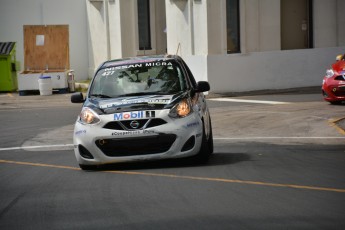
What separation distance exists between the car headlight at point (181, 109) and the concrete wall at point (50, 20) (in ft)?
79.5

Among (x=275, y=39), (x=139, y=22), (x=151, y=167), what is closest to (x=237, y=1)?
(x=275, y=39)

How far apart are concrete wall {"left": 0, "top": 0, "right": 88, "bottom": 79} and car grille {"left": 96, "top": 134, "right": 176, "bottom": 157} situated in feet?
79.6

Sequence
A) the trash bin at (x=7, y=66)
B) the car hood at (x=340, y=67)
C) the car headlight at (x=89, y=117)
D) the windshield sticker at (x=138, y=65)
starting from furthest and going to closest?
the trash bin at (x=7, y=66)
the car hood at (x=340, y=67)
the windshield sticker at (x=138, y=65)
the car headlight at (x=89, y=117)

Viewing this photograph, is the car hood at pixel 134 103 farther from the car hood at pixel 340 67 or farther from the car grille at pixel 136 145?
the car hood at pixel 340 67

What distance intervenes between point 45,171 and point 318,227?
5832 millimetres

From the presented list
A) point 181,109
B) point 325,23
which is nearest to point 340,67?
point 325,23

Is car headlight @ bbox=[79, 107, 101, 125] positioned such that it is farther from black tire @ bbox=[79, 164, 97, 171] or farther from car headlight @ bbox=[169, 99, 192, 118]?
car headlight @ bbox=[169, 99, 192, 118]

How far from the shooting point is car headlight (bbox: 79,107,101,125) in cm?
1170

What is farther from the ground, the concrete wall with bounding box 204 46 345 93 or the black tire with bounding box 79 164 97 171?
the concrete wall with bounding box 204 46 345 93

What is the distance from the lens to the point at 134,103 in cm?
1177

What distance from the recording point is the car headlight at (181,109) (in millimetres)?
11570

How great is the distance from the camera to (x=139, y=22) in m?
33.9

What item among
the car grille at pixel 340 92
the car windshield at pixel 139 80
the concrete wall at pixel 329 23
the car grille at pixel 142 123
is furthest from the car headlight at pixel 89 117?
the concrete wall at pixel 329 23

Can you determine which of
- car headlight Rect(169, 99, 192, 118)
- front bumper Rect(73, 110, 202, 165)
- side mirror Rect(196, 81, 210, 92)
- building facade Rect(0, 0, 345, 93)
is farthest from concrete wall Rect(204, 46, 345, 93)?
front bumper Rect(73, 110, 202, 165)
